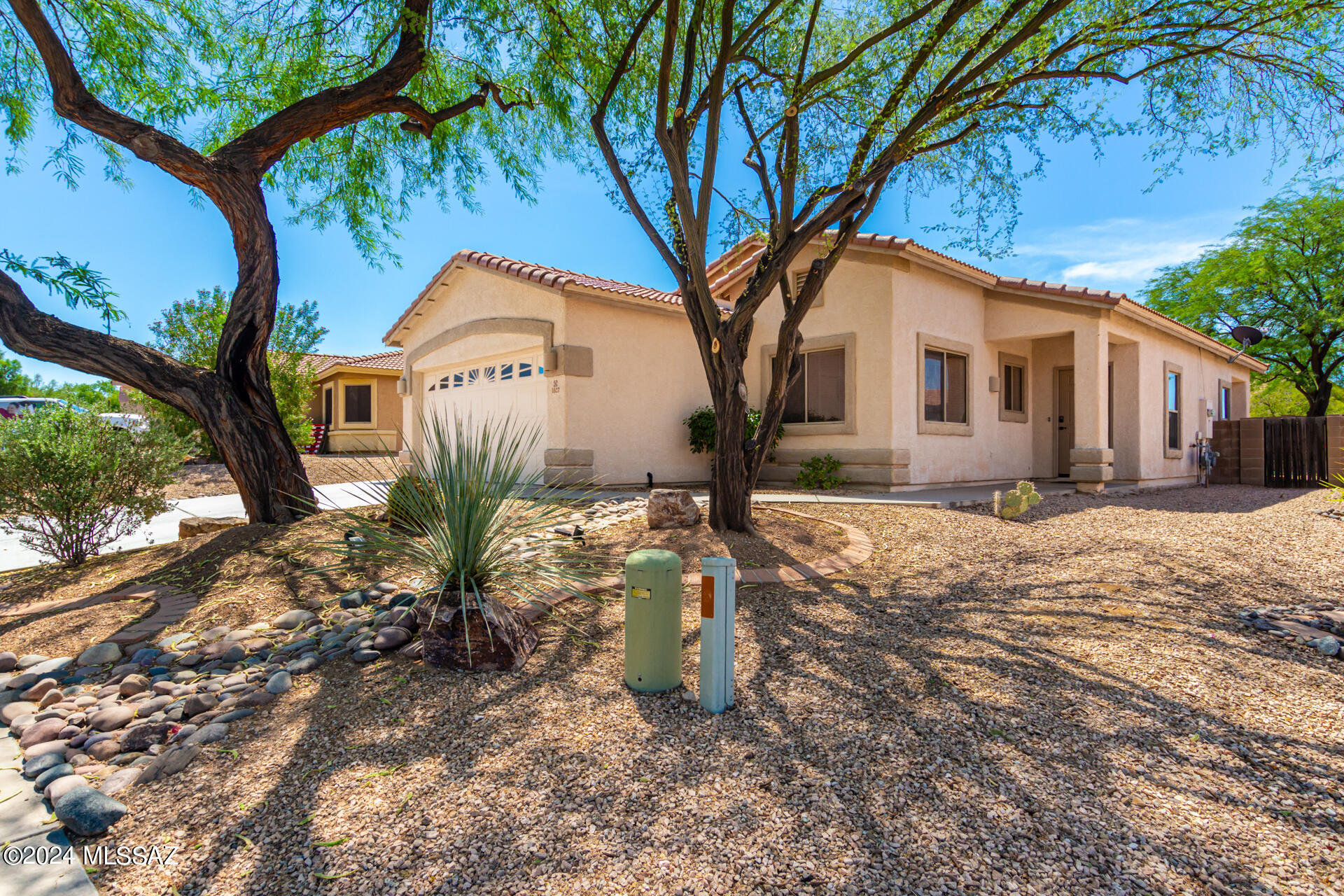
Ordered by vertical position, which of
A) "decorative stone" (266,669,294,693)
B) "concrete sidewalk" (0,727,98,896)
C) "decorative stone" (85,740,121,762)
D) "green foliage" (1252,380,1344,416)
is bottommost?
"concrete sidewalk" (0,727,98,896)

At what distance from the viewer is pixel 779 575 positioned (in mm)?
5004

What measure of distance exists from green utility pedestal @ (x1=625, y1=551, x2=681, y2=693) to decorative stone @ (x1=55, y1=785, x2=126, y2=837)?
2016mm

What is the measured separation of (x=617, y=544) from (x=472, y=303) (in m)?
8.08

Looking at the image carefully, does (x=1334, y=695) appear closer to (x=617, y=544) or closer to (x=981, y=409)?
(x=617, y=544)

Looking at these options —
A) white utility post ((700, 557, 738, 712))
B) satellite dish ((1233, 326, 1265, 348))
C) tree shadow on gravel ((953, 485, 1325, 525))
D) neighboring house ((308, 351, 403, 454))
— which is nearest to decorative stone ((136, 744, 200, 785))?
white utility post ((700, 557, 738, 712))

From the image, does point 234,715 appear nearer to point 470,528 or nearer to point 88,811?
point 88,811

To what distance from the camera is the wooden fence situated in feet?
42.8

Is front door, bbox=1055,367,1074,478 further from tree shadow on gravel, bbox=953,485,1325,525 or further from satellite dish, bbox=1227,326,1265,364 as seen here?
satellite dish, bbox=1227,326,1265,364

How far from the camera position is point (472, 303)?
1199 centimetres

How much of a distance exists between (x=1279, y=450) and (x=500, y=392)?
54.8 ft

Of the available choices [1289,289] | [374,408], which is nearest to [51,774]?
[374,408]

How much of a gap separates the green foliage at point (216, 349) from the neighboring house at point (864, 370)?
4836mm

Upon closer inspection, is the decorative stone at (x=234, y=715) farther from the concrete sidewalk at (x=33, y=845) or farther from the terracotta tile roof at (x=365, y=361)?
the terracotta tile roof at (x=365, y=361)

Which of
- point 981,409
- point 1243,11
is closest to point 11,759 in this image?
point 1243,11
